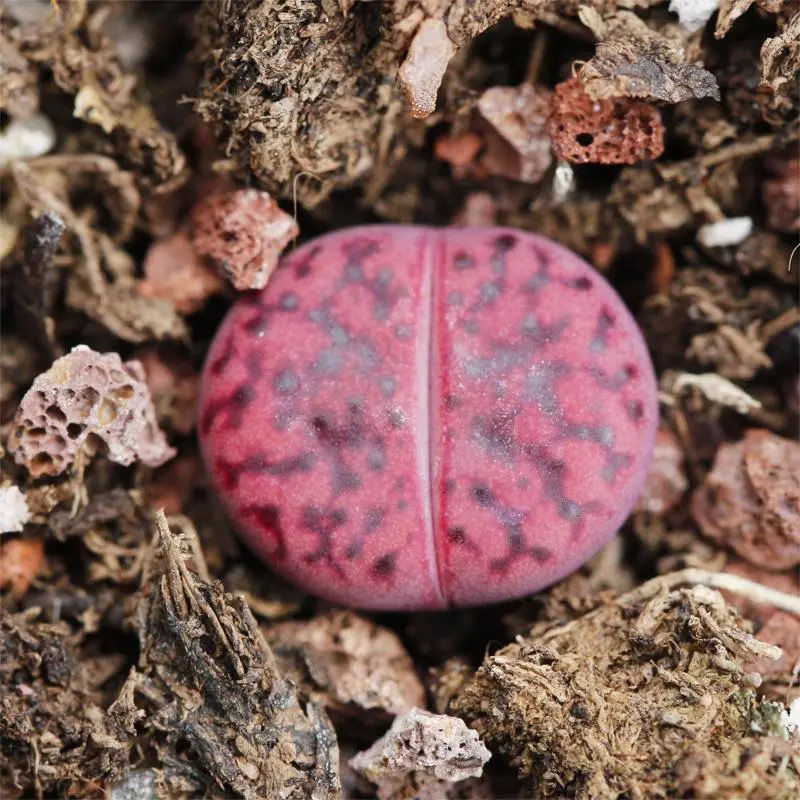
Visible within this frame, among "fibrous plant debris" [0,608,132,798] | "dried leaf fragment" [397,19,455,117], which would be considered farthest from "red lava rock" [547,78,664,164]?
"fibrous plant debris" [0,608,132,798]

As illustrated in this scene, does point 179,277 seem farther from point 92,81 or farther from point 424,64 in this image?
point 424,64

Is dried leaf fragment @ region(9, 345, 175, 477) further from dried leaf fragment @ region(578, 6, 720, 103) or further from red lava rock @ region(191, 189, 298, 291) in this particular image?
dried leaf fragment @ region(578, 6, 720, 103)

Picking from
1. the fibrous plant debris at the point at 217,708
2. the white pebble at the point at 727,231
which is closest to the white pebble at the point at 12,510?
the fibrous plant debris at the point at 217,708

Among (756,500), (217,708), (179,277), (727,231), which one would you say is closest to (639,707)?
(756,500)

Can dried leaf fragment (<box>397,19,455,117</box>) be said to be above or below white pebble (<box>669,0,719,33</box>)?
below

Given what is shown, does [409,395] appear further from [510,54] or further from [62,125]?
[62,125]

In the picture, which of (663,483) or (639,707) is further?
(663,483)

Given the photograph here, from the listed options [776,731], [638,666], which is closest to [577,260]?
[638,666]

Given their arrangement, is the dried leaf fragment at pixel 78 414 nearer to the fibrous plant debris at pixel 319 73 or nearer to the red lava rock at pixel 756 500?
the fibrous plant debris at pixel 319 73
